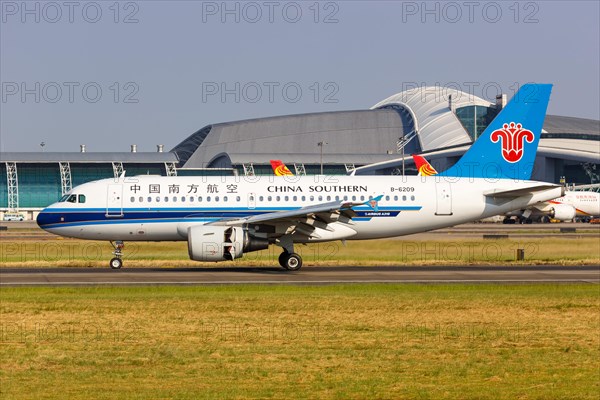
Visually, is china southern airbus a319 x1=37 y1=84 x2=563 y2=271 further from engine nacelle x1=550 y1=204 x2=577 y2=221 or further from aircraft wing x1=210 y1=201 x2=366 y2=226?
engine nacelle x1=550 y1=204 x2=577 y2=221

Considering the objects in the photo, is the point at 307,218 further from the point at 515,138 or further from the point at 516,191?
the point at 515,138

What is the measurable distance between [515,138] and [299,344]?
26.0 metres

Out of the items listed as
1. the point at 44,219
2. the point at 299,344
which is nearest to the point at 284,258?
the point at 44,219

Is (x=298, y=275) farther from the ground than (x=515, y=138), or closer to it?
closer to it

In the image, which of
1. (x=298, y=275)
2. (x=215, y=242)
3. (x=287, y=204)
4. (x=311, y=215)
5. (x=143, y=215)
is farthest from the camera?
(x=287, y=204)

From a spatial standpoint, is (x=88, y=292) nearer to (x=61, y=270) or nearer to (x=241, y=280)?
(x=241, y=280)

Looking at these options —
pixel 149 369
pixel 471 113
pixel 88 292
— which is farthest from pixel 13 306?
pixel 471 113

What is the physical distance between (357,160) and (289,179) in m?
111

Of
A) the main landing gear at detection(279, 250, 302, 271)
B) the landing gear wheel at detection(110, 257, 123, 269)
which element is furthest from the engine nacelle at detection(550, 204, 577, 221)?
the landing gear wheel at detection(110, 257, 123, 269)

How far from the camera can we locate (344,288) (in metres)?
29.8

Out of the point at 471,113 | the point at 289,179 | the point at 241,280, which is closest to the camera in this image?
the point at 241,280

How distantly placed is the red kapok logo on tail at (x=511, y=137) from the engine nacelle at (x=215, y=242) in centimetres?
1381

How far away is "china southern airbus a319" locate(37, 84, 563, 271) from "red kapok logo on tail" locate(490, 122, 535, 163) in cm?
150

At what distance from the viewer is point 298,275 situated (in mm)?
35094
